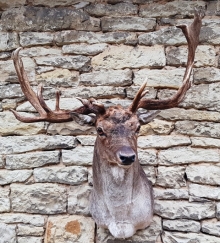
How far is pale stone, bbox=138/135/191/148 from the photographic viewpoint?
336cm

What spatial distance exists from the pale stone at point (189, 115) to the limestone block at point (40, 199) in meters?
0.99

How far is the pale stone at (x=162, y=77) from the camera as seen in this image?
343 centimetres

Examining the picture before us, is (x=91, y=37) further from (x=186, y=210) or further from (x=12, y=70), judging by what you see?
(x=186, y=210)

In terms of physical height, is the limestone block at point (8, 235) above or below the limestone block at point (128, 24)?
below

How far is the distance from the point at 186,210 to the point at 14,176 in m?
1.35

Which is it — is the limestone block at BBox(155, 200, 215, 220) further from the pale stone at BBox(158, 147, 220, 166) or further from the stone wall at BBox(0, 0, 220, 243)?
the pale stone at BBox(158, 147, 220, 166)

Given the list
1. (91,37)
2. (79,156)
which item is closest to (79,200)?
(79,156)

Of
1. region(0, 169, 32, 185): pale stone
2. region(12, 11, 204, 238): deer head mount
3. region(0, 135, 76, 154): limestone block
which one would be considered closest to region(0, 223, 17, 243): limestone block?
region(0, 169, 32, 185): pale stone

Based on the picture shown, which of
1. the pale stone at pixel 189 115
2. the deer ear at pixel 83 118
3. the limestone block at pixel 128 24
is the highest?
the limestone block at pixel 128 24

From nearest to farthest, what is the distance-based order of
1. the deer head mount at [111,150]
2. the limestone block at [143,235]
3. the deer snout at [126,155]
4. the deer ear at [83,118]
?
the deer snout at [126,155]
the deer head mount at [111,150]
the deer ear at [83,118]
the limestone block at [143,235]

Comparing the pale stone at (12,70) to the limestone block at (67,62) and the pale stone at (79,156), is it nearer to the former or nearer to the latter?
the limestone block at (67,62)

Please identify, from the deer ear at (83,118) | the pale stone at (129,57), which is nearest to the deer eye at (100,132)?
the deer ear at (83,118)

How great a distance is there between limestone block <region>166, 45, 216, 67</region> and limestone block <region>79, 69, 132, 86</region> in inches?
13.8

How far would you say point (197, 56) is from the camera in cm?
346
